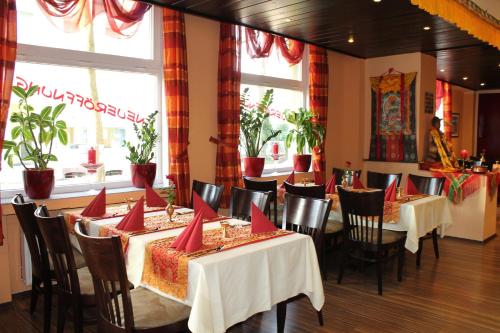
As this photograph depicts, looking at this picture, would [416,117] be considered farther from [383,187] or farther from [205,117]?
[205,117]

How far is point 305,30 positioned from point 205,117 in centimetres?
169

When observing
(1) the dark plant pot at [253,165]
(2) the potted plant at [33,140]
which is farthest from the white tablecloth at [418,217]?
(2) the potted plant at [33,140]

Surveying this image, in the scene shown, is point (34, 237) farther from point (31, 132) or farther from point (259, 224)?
point (259, 224)

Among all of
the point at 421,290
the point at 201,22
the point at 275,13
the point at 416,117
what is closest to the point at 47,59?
the point at 201,22

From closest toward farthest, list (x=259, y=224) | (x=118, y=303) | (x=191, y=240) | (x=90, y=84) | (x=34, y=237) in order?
(x=118, y=303)
(x=191, y=240)
(x=259, y=224)
(x=34, y=237)
(x=90, y=84)

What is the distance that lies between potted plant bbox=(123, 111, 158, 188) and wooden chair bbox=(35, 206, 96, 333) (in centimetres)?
152

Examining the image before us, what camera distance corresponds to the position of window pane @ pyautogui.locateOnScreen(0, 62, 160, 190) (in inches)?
147

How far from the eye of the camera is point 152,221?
2900 millimetres

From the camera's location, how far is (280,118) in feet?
19.8

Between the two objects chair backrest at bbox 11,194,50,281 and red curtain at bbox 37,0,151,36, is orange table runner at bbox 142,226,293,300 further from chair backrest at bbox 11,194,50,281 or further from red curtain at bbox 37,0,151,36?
red curtain at bbox 37,0,151,36

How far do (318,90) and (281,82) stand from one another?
0.62 m

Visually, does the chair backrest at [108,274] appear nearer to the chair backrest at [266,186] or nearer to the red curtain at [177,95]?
the red curtain at [177,95]

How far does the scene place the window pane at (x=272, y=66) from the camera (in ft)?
17.7

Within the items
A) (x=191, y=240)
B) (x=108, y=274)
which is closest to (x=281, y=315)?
(x=191, y=240)
